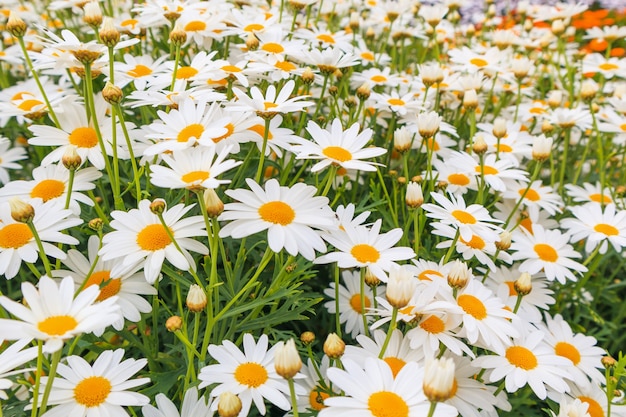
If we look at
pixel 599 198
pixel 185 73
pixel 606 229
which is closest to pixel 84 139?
pixel 185 73

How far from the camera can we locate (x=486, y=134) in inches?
83.1

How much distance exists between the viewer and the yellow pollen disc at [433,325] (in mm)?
1150

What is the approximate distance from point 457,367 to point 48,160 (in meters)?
1.11

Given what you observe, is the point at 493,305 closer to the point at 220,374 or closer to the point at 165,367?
the point at 220,374

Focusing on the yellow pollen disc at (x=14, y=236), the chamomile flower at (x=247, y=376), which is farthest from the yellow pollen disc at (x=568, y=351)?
the yellow pollen disc at (x=14, y=236)

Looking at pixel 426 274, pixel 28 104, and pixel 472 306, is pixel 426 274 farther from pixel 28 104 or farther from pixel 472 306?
pixel 28 104

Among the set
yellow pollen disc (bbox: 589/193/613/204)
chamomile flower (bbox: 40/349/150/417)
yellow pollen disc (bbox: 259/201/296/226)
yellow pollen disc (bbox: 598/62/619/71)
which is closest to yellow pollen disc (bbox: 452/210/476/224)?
yellow pollen disc (bbox: 259/201/296/226)

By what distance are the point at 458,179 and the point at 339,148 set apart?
676 millimetres

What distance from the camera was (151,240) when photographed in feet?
3.76

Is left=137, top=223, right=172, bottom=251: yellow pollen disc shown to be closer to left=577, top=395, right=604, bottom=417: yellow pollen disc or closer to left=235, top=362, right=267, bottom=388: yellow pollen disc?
left=235, top=362, right=267, bottom=388: yellow pollen disc

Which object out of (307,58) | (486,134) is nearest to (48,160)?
(307,58)

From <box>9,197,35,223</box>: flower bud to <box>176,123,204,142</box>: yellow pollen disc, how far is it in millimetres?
341

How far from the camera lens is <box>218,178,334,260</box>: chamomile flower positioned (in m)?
1.10

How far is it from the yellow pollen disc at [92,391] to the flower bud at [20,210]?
1.10 feet
